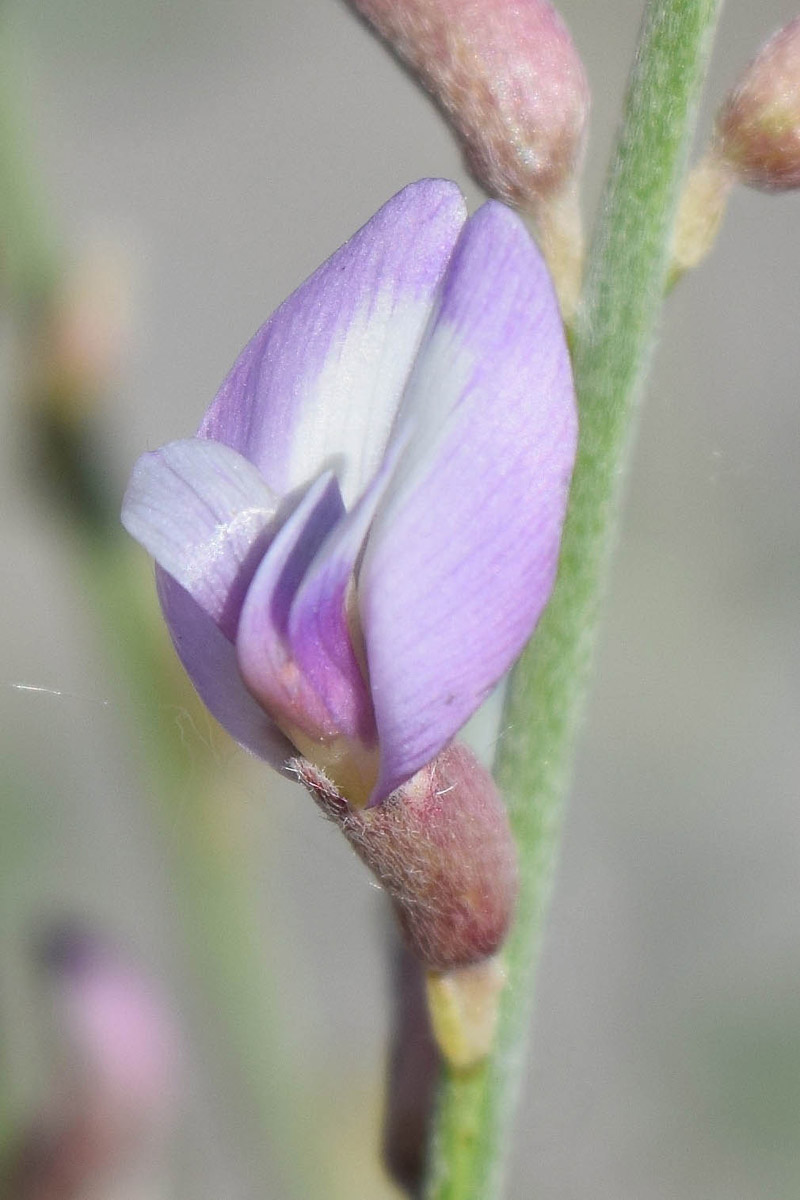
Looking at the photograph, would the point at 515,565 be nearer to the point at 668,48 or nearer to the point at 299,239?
the point at 668,48

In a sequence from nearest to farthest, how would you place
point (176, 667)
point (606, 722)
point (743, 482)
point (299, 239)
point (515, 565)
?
point (515, 565), point (176, 667), point (606, 722), point (743, 482), point (299, 239)

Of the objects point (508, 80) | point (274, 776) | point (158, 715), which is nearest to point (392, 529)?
point (508, 80)

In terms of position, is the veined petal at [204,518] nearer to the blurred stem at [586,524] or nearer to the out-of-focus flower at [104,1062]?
the blurred stem at [586,524]

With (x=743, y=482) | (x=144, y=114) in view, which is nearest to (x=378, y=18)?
(x=743, y=482)

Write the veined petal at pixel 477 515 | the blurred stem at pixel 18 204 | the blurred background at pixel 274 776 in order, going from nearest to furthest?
the veined petal at pixel 477 515 → the blurred stem at pixel 18 204 → the blurred background at pixel 274 776

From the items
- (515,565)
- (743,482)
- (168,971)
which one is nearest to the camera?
(515,565)

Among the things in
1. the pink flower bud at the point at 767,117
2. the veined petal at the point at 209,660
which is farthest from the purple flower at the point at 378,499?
the pink flower bud at the point at 767,117

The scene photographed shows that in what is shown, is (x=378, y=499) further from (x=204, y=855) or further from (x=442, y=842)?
(x=204, y=855)
